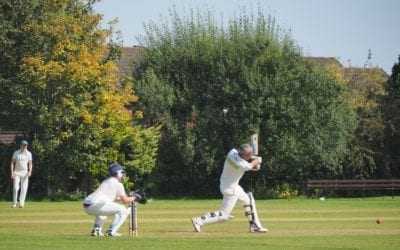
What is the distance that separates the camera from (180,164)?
44.8 m

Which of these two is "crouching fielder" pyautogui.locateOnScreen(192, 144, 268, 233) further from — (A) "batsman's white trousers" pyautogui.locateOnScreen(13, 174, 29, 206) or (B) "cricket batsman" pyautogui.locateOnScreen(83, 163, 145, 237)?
(A) "batsman's white trousers" pyautogui.locateOnScreen(13, 174, 29, 206)

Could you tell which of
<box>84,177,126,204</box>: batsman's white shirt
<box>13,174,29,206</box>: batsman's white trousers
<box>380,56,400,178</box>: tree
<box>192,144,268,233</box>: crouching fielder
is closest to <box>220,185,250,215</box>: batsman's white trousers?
<box>192,144,268,233</box>: crouching fielder

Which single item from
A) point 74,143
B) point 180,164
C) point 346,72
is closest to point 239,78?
point 180,164

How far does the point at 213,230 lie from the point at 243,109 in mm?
22506

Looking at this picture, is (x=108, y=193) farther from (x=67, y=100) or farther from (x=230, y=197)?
(x=67, y=100)

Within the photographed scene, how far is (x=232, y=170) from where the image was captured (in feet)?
66.9

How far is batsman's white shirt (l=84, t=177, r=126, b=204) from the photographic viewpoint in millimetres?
18766

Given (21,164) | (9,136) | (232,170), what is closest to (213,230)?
(232,170)

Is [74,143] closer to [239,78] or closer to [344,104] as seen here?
[239,78]

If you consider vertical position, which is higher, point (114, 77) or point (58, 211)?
point (114, 77)

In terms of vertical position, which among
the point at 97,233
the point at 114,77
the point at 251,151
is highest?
the point at 114,77

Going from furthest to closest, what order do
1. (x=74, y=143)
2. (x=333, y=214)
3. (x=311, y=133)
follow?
1. (x=311, y=133)
2. (x=74, y=143)
3. (x=333, y=214)

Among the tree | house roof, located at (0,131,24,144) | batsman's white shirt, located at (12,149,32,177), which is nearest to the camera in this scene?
batsman's white shirt, located at (12,149,32,177)

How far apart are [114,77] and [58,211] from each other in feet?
42.1
